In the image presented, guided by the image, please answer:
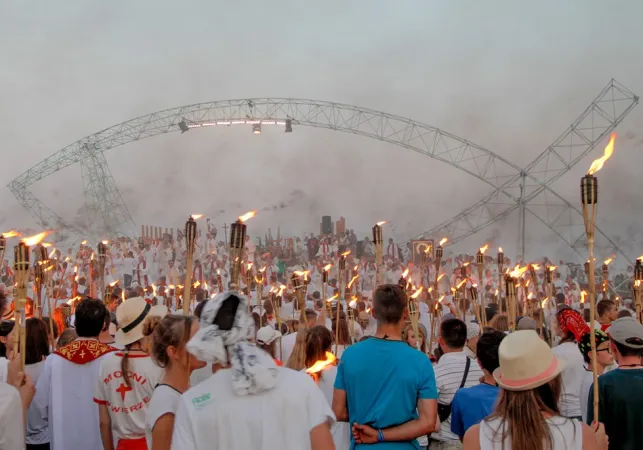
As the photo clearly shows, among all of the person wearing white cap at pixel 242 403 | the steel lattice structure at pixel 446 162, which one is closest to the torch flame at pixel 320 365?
the person wearing white cap at pixel 242 403

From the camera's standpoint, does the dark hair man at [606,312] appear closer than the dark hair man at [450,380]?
No

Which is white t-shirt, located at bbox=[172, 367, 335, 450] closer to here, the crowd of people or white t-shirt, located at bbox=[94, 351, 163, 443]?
the crowd of people

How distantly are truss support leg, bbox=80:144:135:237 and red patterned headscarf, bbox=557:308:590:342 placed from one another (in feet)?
62.3

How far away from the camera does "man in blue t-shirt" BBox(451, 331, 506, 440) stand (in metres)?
3.66

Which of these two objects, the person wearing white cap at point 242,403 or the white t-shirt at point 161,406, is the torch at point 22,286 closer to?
the white t-shirt at point 161,406

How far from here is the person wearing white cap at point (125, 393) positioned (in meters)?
3.85

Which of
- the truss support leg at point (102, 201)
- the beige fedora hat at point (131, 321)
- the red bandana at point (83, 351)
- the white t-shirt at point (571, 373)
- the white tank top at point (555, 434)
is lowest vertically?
the white t-shirt at point (571, 373)

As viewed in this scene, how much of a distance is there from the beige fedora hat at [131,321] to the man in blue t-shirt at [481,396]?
6.10 ft

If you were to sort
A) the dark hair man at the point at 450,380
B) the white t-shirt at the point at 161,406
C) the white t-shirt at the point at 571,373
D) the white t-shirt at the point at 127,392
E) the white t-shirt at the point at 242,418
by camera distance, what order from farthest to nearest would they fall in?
1. the white t-shirt at the point at 571,373
2. the dark hair man at the point at 450,380
3. the white t-shirt at the point at 127,392
4. the white t-shirt at the point at 161,406
5. the white t-shirt at the point at 242,418

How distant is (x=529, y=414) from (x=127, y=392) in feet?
7.55

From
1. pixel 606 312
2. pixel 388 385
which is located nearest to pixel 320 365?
pixel 388 385

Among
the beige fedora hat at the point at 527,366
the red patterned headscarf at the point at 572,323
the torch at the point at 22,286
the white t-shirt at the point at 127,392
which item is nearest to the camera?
the beige fedora hat at the point at 527,366

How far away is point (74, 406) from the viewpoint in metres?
4.27

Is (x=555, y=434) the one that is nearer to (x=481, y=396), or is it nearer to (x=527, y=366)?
(x=527, y=366)
